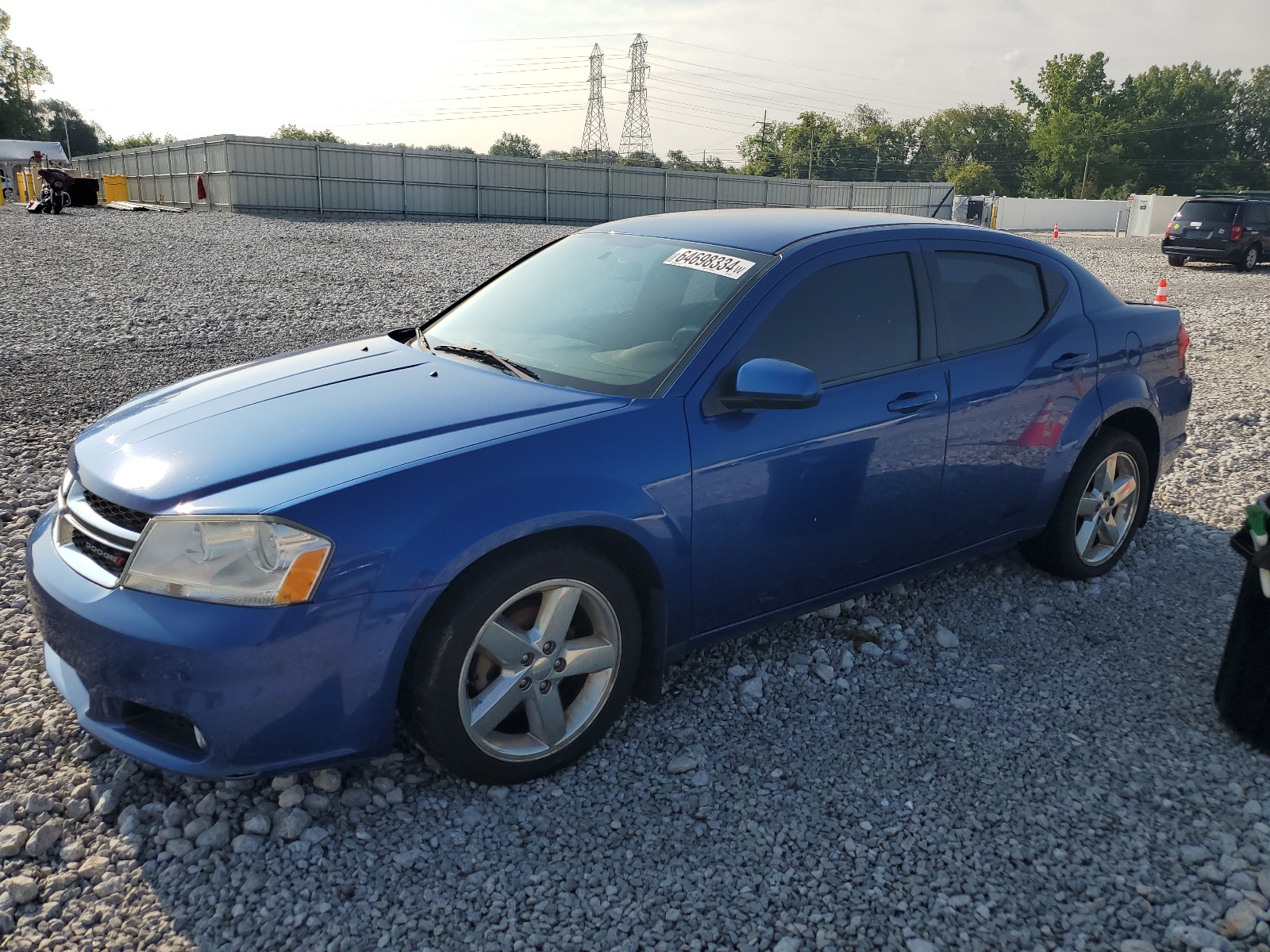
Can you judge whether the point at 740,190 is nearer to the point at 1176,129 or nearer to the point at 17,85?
the point at 17,85

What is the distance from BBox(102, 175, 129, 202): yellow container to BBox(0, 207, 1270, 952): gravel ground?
1484 inches

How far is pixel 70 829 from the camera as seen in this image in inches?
107

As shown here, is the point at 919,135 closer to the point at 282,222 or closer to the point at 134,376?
the point at 282,222

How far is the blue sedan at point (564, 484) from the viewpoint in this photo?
2.50 m

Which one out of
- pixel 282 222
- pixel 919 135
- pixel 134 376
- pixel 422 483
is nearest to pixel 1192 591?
pixel 422 483

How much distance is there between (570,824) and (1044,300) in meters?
3.07

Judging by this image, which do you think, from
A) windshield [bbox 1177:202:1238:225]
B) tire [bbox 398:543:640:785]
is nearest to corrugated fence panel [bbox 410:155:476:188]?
windshield [bbox 1177:202:1238:225]

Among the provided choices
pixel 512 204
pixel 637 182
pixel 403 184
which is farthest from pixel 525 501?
pixel 637 182

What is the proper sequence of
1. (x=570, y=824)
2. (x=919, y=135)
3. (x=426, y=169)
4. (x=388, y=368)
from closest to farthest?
(x=570, y=824), (x=388, y=368), (x=426, y=169), (x=919, y=135)

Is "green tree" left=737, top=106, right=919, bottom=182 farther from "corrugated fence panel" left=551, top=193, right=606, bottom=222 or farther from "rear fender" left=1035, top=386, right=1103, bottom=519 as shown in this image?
"rear fender" left=1035, top=386, right=1103, bottom=519

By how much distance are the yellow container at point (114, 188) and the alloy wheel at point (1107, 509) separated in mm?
40057

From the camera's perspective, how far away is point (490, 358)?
11.5 ft

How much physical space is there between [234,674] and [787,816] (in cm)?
161

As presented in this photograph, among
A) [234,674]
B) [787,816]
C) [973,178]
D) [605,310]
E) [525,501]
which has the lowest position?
[787,816]
